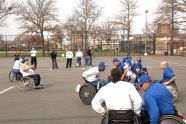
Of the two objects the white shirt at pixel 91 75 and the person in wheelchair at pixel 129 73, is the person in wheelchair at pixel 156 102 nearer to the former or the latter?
the white shirt at pixel 91 75

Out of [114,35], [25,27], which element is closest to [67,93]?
[25,27]

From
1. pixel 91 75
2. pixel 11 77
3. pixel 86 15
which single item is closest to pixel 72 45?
pixel 86 15

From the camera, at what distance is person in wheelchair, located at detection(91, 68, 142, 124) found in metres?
5.48

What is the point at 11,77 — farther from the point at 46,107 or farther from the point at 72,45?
the point at 72,45

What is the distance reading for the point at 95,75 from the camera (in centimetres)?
1158

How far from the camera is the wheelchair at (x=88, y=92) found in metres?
11.3

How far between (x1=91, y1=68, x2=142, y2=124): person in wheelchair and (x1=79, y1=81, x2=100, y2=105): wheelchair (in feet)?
18.1

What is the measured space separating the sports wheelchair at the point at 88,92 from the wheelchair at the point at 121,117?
573 centimetres

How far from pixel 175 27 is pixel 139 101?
5370 cm

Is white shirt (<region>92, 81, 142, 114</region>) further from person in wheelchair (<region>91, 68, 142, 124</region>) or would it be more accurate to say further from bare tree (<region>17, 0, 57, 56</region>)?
bare tree (<region>17, 0, 57, 56</region>)

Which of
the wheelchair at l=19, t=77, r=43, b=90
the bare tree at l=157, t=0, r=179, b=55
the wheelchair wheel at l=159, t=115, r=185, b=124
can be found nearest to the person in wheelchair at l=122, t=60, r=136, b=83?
the wheelchair at l=19, t=77, r=43, b=90

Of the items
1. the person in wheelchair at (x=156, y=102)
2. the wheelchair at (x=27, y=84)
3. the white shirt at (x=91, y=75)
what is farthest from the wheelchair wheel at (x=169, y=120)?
the wheelchair at (x=27, y=84)

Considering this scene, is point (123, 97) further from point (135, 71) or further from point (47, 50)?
point (47, 50)

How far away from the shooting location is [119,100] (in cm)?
554
